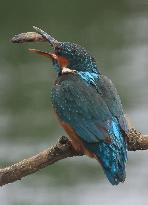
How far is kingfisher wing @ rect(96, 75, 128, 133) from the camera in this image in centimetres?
334

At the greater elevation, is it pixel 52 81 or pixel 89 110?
pixel 89 110

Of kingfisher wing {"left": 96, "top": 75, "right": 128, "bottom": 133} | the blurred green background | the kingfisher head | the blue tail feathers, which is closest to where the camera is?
the blue tail feathers

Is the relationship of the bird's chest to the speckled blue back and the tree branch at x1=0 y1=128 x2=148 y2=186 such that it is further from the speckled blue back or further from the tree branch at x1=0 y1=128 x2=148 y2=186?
the tree branch at x1=0 y1=128 x2=148 y2=186

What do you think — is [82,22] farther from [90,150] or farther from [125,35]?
[90,150]

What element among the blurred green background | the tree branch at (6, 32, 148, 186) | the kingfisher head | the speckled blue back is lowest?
the blurred green background

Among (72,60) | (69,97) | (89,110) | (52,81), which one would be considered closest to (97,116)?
(89,110)

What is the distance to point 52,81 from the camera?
1023 cm

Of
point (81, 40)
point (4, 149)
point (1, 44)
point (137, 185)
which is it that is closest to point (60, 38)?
point (81, 40)

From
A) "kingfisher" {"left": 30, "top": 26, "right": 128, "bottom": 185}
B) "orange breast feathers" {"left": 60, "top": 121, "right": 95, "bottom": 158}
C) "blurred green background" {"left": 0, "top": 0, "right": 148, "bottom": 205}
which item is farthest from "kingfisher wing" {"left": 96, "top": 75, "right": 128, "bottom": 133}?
"blurred green background" {"left": 0, "top": 0, "right": 148, "bottom": 205}

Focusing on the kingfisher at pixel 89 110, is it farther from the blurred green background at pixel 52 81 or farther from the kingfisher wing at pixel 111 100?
the blurred green background at pixel 52 81

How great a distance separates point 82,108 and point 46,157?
0.80 ft

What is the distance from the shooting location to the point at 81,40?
12.0 m

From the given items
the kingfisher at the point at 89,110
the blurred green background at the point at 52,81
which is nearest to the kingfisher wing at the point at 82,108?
the kingfisher at the point at 89,110

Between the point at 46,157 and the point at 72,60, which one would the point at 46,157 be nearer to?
the point at 46,157
